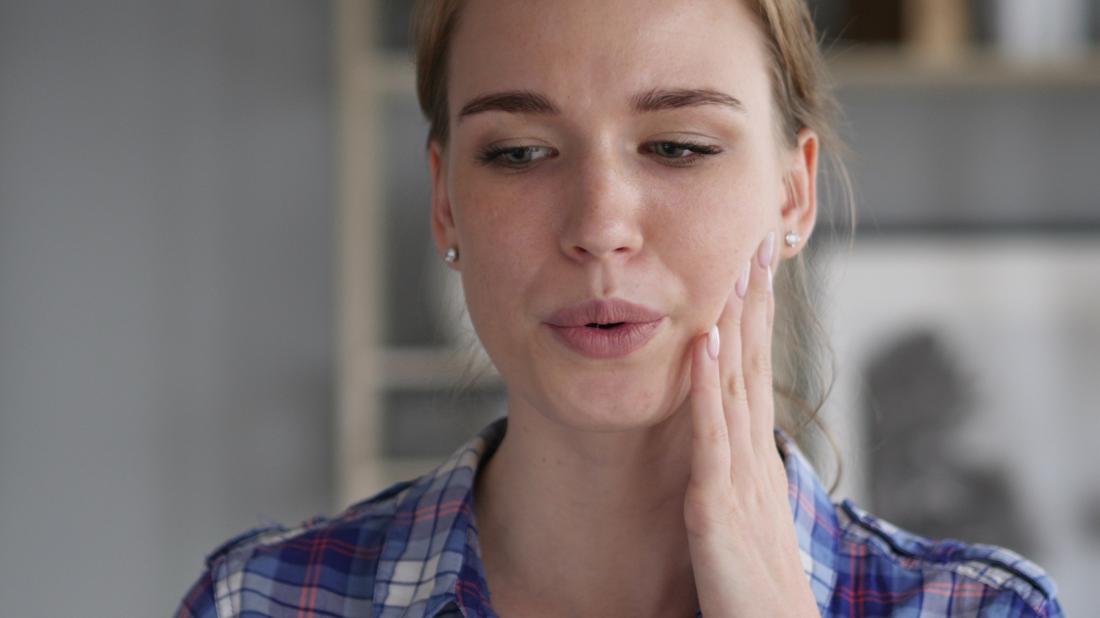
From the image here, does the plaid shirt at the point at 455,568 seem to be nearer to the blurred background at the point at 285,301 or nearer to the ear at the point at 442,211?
the ear at the point at 442,211

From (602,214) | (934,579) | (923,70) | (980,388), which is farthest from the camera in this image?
(980,388)

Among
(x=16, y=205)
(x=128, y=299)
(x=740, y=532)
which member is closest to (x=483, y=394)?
(x=128, y=299)

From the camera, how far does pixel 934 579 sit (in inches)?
46.4

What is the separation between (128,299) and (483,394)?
852 mm

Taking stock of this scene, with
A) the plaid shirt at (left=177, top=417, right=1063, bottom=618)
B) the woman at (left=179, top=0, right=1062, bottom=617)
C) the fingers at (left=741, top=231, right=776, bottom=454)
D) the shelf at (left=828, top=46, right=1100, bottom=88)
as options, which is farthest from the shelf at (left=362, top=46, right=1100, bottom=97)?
the fingers at (left=741, top=231, right=776, bottom=454)

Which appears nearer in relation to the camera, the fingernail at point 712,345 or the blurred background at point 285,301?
the fingernail at point 712,345

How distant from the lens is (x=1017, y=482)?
8.91 feet

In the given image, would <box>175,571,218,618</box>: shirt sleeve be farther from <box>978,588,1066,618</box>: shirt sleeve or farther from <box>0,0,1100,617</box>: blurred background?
<box>0,0,1100,617</box>: blurred background

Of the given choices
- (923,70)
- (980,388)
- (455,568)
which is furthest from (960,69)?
(455,568)

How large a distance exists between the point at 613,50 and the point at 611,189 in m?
0.12

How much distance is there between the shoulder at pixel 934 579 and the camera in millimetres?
1156

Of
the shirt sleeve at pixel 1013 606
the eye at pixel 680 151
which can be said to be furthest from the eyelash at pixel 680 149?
the shirt sleeve at pixel 1013 606

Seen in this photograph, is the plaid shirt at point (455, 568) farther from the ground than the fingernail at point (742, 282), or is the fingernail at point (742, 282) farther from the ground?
the fingernail at point (742, 282)

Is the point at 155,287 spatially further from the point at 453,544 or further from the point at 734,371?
the point at 734,371
